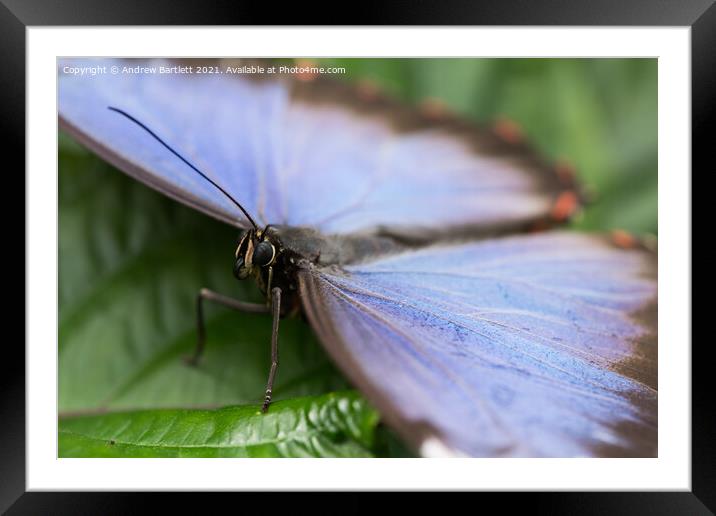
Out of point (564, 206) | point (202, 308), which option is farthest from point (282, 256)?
point (564, 206)

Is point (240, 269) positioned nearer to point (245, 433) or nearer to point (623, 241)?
point (245, 433)

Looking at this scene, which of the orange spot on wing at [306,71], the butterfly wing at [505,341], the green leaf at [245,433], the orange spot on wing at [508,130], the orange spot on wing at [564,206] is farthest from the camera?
the orange spot on wing at [508,130]

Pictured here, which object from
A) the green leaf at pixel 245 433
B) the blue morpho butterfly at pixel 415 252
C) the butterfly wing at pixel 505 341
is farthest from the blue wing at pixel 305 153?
the green leaf at pixel 245 433

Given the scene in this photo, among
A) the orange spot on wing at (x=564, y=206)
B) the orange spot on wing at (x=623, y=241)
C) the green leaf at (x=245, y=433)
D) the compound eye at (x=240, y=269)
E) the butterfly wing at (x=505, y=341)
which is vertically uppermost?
the orange spot on wing at (x=564, y=206)

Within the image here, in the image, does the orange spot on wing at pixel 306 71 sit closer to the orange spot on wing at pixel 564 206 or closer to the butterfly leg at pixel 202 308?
the butterfly leg at pixel 202 308

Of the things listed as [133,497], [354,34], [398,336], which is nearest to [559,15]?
[354,34]

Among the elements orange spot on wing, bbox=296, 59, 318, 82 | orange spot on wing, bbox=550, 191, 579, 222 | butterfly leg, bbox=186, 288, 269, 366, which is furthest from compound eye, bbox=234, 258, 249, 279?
orange spot on wing, bbox=550, 191, 579, 222

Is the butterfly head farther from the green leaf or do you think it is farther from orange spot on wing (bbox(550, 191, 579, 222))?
orange spot on wing (bbox(550, 191, 579, 222))
